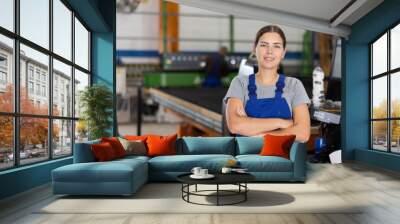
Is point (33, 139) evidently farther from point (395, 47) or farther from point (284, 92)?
point (395, 47)

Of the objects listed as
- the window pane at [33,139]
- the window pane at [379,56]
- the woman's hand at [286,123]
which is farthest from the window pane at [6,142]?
the window pane at [379,56]

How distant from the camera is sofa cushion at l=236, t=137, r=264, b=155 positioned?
5848 mm

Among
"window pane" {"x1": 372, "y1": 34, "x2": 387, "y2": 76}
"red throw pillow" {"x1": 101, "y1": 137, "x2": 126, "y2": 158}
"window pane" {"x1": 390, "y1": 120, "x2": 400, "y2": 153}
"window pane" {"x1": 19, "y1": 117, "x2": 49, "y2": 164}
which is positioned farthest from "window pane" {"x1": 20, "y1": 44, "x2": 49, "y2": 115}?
"window pane" {"x1": 372, "y1": 34, "x2": 387, "y2": 76}

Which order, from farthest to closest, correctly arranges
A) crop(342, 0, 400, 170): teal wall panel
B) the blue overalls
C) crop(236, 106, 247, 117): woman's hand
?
crop(342, 0, 400, 170): teal wall panel, crop(236, 106, 247, 117): woman's hand, the blue overalls

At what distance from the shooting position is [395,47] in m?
7.28

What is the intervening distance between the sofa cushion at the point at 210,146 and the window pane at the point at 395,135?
302cm

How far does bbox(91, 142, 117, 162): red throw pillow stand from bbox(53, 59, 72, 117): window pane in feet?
4.19

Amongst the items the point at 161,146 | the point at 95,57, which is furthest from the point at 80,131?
the point at 161,146

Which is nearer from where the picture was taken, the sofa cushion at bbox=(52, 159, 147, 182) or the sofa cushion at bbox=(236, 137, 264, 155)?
the sofa cushion at bbox=(52, 159, 147, 182)

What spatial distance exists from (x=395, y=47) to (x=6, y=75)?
6231 millimetres

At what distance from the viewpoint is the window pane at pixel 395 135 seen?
7.02m

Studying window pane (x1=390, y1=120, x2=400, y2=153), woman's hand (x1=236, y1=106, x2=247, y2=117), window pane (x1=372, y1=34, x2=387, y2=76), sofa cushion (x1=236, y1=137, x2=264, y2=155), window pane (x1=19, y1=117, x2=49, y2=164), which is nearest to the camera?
woman's hand (x1=236, y1=106, x2=247, y2=117)

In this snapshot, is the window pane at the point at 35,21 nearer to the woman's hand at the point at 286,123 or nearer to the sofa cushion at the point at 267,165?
the sofa cushion at the point at 267,165

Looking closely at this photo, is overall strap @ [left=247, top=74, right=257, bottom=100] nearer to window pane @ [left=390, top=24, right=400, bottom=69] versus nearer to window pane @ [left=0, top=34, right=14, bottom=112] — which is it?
window pane @ [left=0, top=34, right=14, bottom=112]
